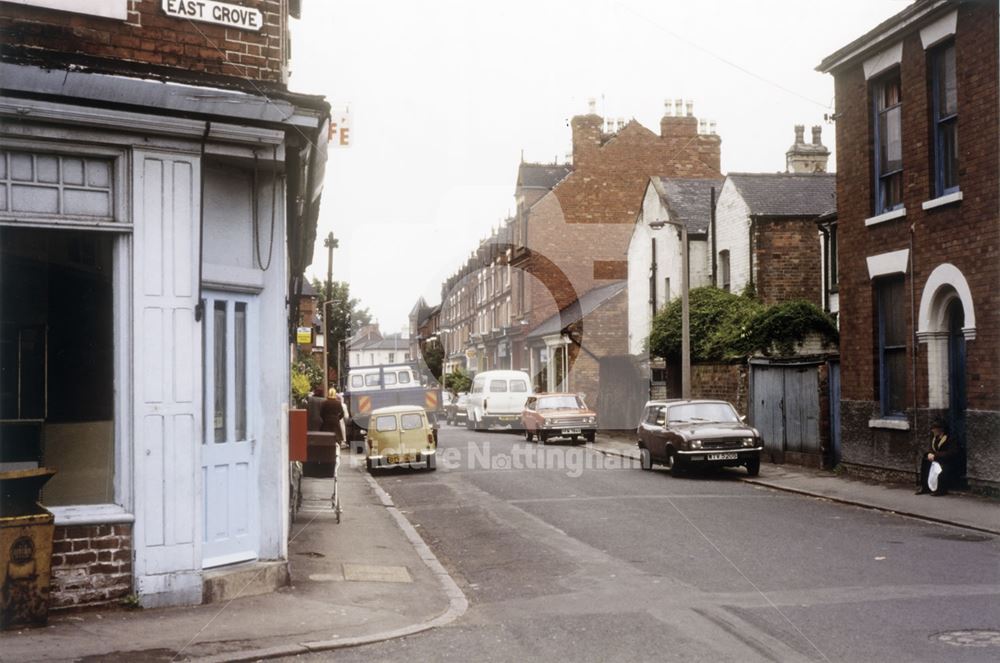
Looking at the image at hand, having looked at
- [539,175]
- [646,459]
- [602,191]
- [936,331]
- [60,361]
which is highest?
[539,175]

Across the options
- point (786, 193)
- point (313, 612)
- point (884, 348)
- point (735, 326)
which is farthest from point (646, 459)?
point (313, 612)

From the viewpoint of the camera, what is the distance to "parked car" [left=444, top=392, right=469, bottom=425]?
5162cm

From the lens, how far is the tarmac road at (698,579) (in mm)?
7438

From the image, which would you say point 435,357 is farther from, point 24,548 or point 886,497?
point 24,548

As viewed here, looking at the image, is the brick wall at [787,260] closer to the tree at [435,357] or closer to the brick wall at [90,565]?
the brick wall at [90,565]

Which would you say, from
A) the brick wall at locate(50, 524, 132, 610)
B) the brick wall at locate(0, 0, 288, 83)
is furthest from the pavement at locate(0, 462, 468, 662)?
the brick wall at locate(0, 0, 288, 83)

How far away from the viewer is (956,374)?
17.7m

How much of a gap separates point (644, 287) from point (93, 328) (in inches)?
1380

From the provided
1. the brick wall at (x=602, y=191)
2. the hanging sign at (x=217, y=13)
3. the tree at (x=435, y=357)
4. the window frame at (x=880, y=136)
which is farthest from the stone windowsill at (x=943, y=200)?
the tree at (x=435, y=357)

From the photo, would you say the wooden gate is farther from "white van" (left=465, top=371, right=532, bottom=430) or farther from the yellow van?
"white van" (left=465, top=371, right=532, bottom=430)

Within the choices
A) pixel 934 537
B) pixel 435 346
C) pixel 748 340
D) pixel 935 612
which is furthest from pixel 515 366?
pixel 935 612

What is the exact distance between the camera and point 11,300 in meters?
9.20

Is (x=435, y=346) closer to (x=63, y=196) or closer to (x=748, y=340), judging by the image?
(x=748, y=340)

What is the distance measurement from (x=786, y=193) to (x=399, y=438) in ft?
51.8
